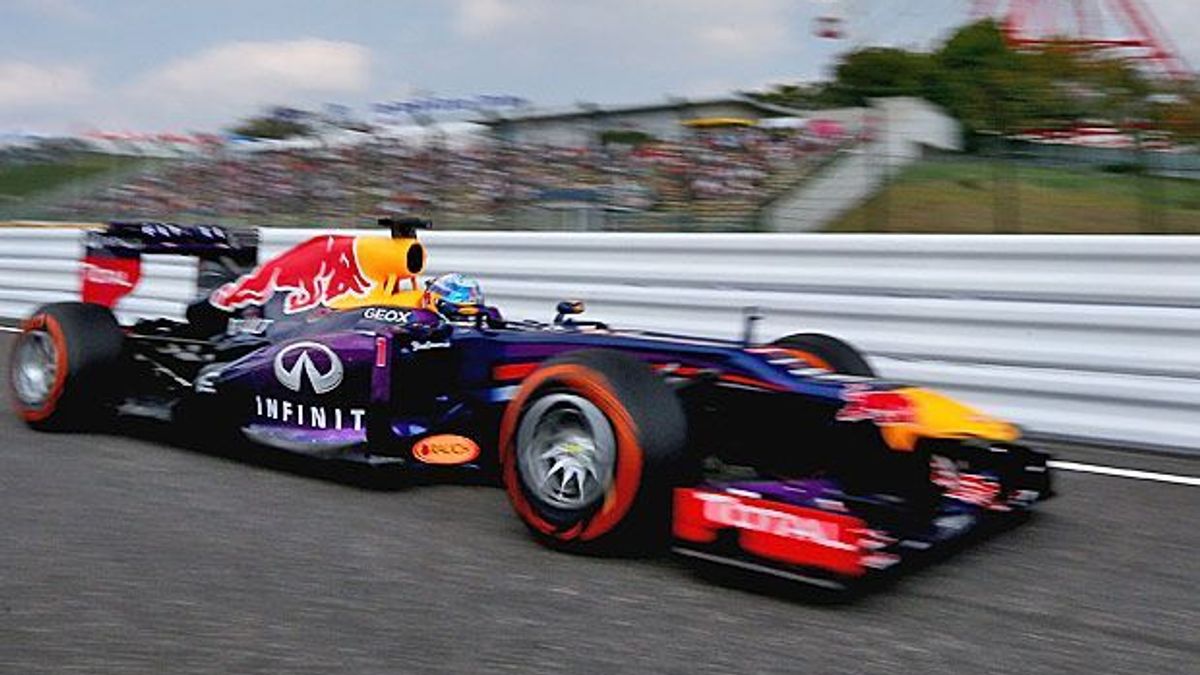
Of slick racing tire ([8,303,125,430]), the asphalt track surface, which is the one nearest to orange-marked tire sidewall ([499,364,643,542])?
the asphalt track surface

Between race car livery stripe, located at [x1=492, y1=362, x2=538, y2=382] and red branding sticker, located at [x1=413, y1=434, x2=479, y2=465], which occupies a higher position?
race car livery stripe, located at [x1=492, y1=362, x2=538, y2=382]

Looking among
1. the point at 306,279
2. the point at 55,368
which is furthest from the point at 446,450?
the point at 55,368

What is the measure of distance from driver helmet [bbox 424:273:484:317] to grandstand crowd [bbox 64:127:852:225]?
3.73 metres

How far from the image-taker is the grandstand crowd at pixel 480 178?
9.59 meters

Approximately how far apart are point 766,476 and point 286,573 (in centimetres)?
160

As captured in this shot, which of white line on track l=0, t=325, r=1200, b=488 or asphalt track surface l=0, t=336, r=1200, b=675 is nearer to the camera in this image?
asphalt track surface l=0, t=336, r=1200, b=675

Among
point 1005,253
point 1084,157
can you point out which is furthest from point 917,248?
point 1084,157

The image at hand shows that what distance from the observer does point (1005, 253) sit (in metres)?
6.54

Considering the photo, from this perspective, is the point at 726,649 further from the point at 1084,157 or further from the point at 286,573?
the point at 1084,157

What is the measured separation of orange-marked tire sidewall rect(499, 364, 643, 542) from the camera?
13.2 feet

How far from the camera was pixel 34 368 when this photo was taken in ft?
21.4

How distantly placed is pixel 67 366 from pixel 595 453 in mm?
3243

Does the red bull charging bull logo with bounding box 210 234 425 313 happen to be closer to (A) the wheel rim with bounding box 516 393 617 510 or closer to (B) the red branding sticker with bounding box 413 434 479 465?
(B) the red branding sticker with bounding box 413 434 479 465

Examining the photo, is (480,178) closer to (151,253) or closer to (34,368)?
(151,253)
